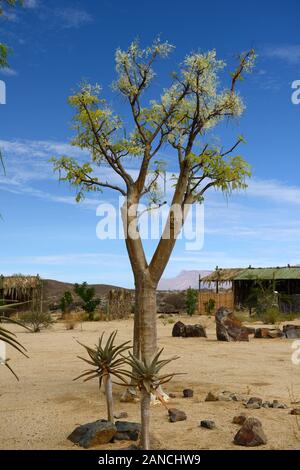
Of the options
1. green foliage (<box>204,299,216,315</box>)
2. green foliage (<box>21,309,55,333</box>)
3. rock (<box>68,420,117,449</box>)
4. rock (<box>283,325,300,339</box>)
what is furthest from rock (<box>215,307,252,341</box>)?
green foliage (<box>204,299,216,315</box>)

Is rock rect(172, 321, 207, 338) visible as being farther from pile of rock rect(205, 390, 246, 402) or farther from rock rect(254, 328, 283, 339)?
pile of rock rect(205, 390, 246, 402)

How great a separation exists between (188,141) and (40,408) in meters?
4.85

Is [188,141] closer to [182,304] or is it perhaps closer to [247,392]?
[247,392]

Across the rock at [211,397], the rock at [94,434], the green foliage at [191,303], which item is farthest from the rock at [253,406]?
the green foliage at [191,303]

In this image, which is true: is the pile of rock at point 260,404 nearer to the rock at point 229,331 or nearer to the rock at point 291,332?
the rock at point 229,331

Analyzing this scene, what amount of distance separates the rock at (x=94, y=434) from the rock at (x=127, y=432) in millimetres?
81

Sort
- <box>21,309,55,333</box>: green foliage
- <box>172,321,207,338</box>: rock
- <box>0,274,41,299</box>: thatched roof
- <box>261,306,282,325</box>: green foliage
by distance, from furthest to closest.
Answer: <box>0,274,41,299</box>: thatched roof
<box>261,306,282,325</box>: green foliage
<box>21,309,55,333</box>: green foliage
<box>172,321,207,338</box>: rock

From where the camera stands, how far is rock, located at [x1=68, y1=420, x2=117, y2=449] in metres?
6.01

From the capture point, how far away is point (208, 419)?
7.25 metres

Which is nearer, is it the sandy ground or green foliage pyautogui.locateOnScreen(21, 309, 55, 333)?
the sandy ground

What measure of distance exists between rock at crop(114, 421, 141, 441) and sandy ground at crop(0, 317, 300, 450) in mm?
161

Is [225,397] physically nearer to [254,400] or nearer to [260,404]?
[254,400]

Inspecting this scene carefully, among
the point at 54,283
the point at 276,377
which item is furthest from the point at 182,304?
the point at 276,377
